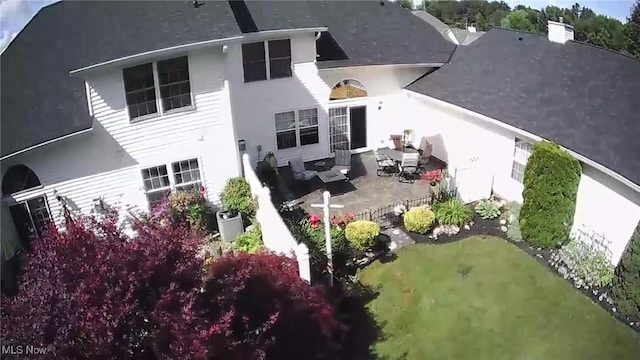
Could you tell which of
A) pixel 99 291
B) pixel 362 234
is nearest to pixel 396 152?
pixel 362 234

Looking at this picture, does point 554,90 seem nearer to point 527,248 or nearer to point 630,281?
point 527,248

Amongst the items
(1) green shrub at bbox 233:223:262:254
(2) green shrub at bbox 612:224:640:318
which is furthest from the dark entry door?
(2) green shrub at bbox 612:224:640:318

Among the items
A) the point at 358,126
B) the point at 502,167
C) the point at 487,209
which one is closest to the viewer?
the point at 487,209

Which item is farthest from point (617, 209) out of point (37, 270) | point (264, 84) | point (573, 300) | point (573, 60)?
point (37, 270)

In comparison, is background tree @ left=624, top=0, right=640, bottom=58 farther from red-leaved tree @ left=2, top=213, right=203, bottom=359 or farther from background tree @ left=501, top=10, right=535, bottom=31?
red-leaved tree @ left=2, top=213, right=203, bottom=359

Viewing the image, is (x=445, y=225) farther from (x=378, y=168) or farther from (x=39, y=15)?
(x=39, y=15)

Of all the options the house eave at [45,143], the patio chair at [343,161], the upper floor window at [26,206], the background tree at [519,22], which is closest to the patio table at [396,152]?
the patio chair at [343,161]
